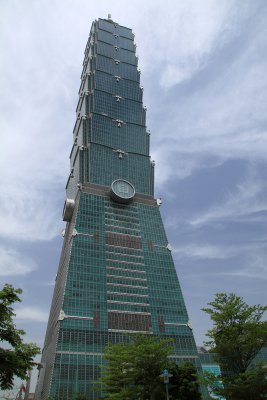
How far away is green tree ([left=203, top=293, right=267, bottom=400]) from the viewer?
42094 mm

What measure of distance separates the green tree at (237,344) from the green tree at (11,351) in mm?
24623

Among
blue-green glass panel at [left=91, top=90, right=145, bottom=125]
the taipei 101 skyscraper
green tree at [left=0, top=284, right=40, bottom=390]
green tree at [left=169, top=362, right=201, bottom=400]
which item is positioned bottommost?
green tree at [left=0, top=284, right=40, bottom=390]

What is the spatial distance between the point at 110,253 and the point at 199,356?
161ft

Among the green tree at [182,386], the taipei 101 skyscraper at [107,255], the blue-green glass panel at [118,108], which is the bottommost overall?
the green tree at [182,386]

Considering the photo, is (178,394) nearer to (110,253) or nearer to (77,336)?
(77,336)

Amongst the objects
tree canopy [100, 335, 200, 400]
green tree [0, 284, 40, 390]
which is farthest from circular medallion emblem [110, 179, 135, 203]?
green tree [0, 284, 40, 390]

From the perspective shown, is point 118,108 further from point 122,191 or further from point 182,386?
point 182,386

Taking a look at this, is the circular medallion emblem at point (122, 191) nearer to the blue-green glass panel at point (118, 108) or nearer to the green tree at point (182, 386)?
the blue-green glass panel at point (118, 108)

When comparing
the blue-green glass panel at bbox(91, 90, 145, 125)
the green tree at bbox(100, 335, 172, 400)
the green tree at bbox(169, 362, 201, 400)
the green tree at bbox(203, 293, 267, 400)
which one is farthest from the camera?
the blue-green glass panel at bbox(91, 90, 145, 125)

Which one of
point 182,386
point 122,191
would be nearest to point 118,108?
point 122,191

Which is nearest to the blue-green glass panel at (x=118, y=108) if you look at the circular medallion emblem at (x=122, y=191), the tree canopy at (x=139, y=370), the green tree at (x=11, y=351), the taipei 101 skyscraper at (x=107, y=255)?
the taipei 101 skyscraper at (x=107, y=255)

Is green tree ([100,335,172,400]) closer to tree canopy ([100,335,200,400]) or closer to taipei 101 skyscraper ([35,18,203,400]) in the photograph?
tree canopy ([100,335,200,400])

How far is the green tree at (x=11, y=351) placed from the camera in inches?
1119

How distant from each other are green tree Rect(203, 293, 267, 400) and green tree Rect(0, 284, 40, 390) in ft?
80.8
